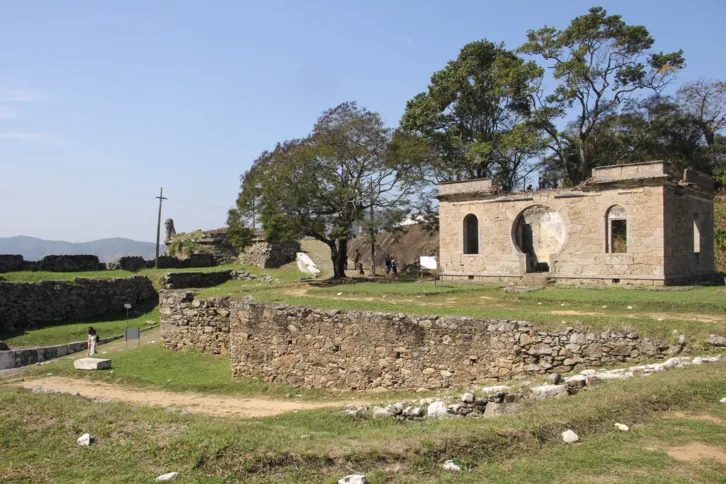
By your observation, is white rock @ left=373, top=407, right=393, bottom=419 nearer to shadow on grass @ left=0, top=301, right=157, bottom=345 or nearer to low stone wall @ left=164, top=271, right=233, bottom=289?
shadow on grass @ left=0, top=301, right=157, bottom=345

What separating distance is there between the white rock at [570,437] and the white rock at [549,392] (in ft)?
6.96

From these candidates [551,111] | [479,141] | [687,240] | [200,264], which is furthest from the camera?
[200,264]

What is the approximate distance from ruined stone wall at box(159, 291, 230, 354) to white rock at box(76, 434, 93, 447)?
32.9 ft

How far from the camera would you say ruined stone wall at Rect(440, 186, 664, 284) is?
1983 centimetres

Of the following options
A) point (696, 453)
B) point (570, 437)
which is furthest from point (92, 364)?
point (696, 453)

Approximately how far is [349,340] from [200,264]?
25426mm

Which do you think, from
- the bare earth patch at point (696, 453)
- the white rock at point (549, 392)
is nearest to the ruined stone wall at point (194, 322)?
the white rock at point (549, 392)

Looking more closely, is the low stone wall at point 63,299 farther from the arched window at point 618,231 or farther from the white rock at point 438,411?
the arched window at point 618,231

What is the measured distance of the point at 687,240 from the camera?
69.9 feet

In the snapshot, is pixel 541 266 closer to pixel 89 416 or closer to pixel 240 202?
pixel 240 202

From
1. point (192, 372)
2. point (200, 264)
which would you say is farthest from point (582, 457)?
point (200, 264)

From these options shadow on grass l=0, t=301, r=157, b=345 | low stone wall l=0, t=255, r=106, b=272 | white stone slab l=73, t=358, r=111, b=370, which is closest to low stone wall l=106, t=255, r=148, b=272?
low stone wall l=0, t=255, r=106, b=272

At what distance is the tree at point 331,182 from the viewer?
85.0 feet

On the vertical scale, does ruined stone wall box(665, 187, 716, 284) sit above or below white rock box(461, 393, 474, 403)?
above
